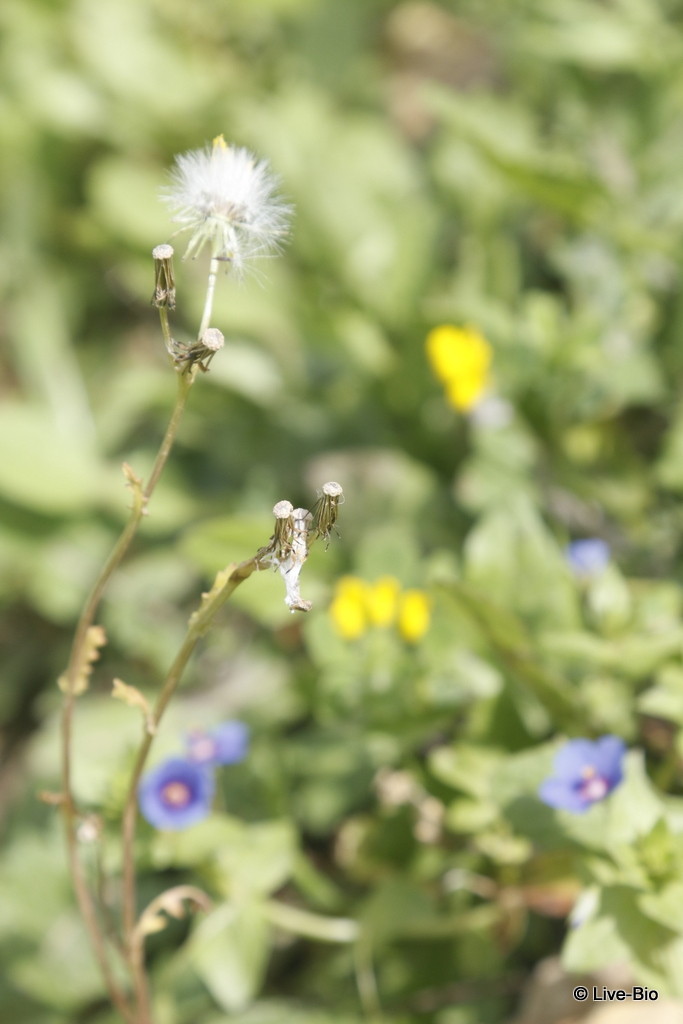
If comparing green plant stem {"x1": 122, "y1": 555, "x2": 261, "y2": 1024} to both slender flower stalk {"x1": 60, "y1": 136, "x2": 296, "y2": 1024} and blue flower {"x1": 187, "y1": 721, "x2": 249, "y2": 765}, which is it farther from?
blue flower {"x1": 187, "y1": 721, "x2": 249, "y2": 765}

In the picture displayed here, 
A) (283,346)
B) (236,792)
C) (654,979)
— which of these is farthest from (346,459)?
(654,979)

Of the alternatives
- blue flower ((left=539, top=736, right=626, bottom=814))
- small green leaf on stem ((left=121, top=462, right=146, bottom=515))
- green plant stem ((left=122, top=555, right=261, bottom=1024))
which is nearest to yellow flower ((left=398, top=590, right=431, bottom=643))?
blue flower ((left=539, top=736, right=626, bottom=814))

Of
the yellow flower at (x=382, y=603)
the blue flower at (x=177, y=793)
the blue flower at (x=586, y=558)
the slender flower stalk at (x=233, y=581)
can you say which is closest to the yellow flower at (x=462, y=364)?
the blue flower at (x=586, y=558)

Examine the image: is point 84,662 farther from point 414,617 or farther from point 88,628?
point 414,617

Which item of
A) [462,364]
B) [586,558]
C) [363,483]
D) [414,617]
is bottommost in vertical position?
[414,617]

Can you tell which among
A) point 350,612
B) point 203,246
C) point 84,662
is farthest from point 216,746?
point 203,246

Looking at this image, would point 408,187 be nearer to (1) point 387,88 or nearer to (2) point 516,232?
(2) point 516,232

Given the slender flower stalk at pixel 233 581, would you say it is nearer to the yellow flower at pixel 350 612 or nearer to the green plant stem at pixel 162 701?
the green plant stem at pixel 162 701
